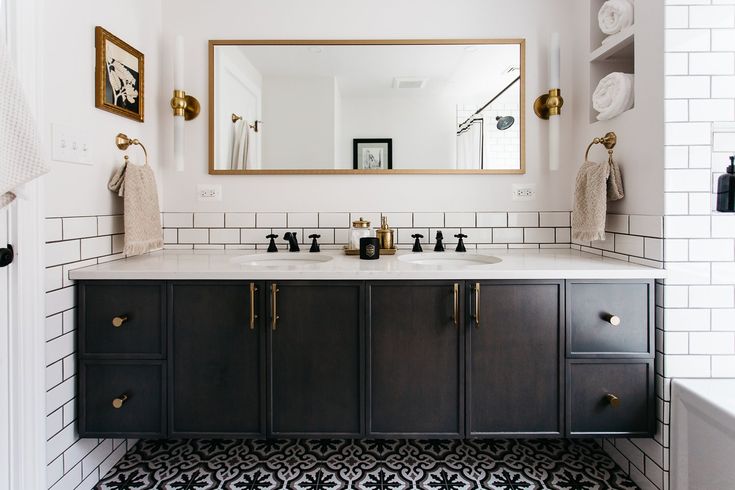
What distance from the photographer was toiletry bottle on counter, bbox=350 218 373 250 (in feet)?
6.56

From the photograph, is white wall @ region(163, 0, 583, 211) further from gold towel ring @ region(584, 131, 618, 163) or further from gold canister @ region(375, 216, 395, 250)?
gold towel ring @ region(584, 131, 618, 163)

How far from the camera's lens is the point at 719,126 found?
1.52 m

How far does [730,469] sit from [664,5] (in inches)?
59.1

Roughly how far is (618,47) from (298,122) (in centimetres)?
145

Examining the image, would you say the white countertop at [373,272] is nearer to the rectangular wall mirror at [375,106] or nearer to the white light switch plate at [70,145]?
the white light switch plate at [70,145]

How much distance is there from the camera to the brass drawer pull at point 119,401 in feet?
5.04

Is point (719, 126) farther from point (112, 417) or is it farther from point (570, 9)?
point (112, 417)

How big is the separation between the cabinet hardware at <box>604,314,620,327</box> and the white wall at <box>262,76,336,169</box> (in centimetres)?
139

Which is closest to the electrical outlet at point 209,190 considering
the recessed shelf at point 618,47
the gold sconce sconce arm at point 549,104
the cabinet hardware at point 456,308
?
the cabinet hardware at point 456,308

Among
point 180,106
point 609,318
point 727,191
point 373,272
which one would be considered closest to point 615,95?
point 727,191

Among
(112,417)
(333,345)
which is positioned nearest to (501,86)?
(333,345)

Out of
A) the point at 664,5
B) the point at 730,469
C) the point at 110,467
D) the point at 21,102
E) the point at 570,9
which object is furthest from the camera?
the point at 570,9

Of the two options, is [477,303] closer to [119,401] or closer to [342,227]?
[342,227]

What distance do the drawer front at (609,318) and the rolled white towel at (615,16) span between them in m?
1.04
